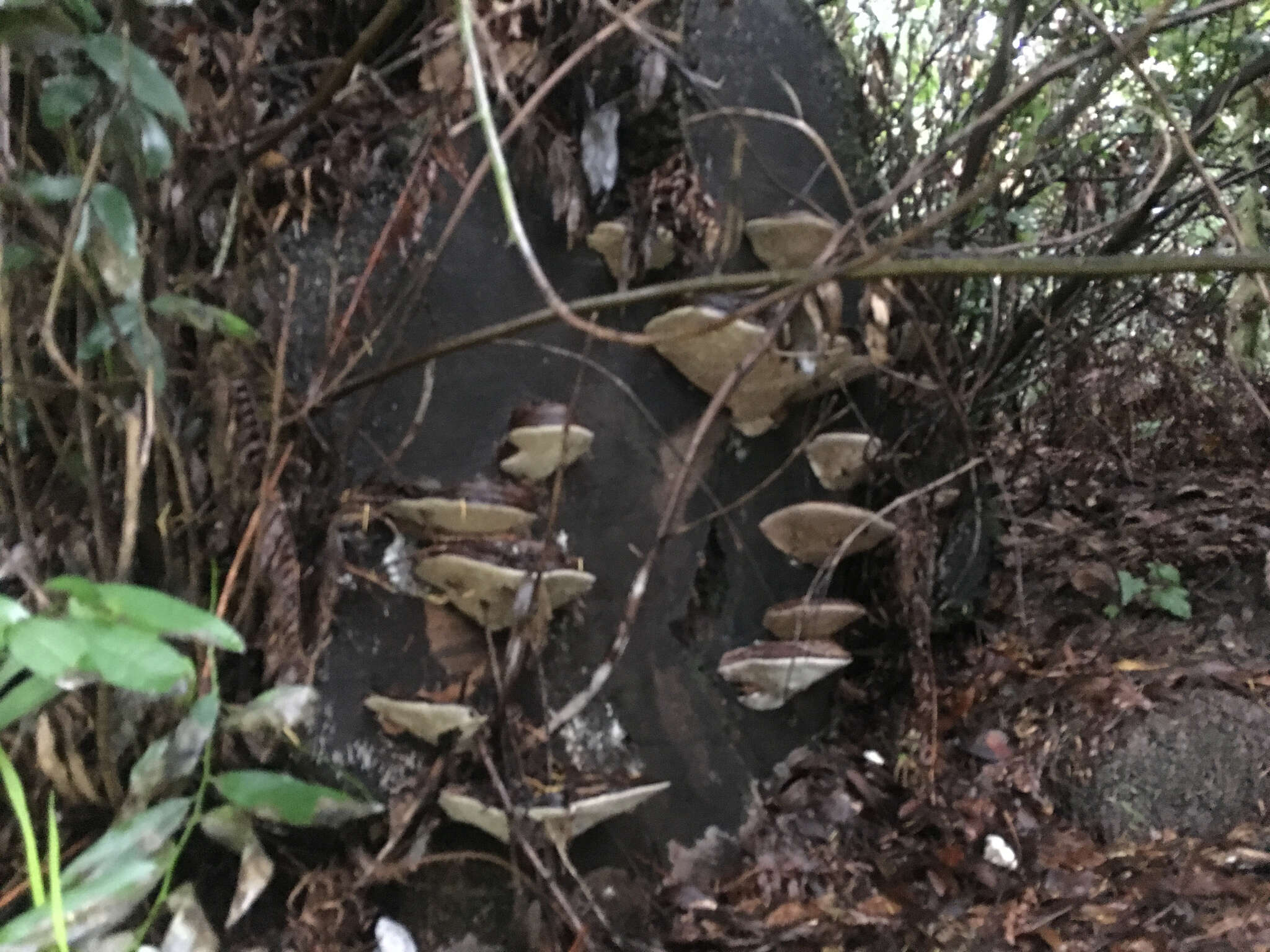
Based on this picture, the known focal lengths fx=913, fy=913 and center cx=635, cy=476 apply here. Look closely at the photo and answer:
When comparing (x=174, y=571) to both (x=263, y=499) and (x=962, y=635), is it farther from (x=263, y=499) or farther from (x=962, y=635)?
(x=962, y=635)

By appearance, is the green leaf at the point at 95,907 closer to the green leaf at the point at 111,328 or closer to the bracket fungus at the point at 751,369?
the green leaf at the point at 111,328

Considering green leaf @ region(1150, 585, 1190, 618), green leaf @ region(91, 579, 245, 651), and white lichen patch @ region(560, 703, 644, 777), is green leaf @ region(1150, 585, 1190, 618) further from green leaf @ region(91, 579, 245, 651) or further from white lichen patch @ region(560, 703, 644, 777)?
green leaf @ region(91, 579, 245, 651)

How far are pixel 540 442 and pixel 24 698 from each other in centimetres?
91

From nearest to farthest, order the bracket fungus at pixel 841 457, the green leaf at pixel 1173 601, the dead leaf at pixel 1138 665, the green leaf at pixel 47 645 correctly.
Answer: the green leaf at pixel 47 645 → the bracket fungus at pixel 841 457 → the dead leaf at pixel 1138 665 → the green leaf at pixel 1173 601

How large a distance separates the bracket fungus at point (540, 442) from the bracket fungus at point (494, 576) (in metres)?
0.17

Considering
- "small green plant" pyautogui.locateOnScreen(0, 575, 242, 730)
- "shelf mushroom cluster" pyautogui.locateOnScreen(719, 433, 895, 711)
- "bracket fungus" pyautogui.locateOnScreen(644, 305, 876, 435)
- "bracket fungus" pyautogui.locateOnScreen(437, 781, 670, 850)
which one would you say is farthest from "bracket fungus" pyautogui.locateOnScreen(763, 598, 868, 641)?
"small green plant" pyautogui.locateOnScreen(0, 575, 242, 730)

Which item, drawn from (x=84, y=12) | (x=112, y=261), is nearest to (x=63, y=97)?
(x=84, y=12)

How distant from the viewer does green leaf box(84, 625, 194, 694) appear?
90 centimetres

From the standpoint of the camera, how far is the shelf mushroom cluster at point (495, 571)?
1.60 metres

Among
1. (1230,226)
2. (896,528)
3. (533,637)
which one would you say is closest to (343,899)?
(533,637)

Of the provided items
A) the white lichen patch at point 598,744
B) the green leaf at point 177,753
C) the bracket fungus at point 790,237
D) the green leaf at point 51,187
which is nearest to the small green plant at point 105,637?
the green leaf at point 177,753

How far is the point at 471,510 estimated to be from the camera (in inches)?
64.3

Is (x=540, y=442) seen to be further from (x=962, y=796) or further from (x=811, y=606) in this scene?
(x=962, y=796)

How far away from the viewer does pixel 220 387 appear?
1.55m
